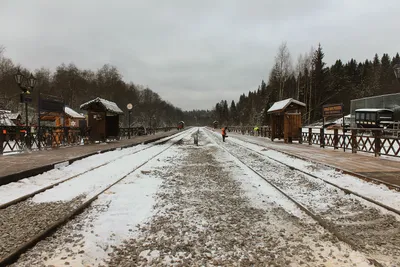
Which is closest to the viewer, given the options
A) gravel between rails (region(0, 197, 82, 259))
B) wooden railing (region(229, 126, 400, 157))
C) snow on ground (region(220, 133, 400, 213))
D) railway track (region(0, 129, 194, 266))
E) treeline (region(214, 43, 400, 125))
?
railway track (region(0, 129, 194, 266))

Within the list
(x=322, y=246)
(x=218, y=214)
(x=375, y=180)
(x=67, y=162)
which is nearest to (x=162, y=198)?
(x=218, y=214)

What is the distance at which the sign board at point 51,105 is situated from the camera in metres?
16.3

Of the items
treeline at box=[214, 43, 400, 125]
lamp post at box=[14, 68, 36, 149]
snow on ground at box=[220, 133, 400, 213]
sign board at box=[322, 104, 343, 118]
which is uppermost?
treeline at box=[214, 43, 400, 125]

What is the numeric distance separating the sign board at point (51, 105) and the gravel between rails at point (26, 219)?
40.7ft

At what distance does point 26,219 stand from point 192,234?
2863 millimetres

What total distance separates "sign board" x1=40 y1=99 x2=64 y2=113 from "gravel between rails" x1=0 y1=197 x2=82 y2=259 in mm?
12400

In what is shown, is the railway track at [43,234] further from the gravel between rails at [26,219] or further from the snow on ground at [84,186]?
the snow on ground at [84,186]

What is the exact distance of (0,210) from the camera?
5.14m

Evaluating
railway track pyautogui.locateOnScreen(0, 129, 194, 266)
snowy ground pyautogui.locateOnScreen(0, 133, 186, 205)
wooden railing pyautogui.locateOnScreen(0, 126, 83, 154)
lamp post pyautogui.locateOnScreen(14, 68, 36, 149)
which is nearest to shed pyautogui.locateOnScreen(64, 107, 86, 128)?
wooden railing pyautogui.locateOnScreen(0, 126, 83, 154)

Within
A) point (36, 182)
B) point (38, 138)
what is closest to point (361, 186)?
point (36, 182)

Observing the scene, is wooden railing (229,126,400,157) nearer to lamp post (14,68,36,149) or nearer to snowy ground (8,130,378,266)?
snowy ground (8,130,378,266)

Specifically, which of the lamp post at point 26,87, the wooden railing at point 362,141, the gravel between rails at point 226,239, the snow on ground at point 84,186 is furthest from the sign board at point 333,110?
the lamp post at point 26,87

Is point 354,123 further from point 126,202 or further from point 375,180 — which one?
point 126,202

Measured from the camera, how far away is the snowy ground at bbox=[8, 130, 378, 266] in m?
3.23
